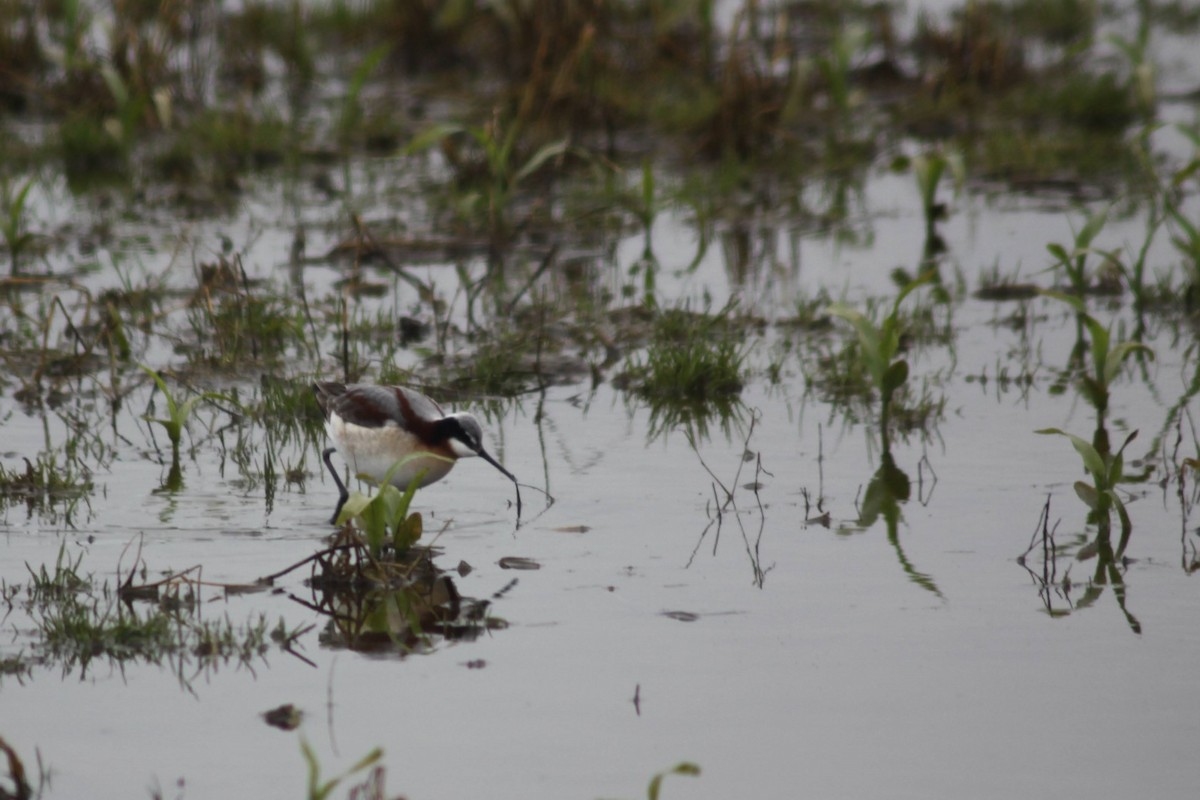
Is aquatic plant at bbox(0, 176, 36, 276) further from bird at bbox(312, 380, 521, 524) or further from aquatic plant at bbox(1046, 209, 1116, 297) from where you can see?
aquatic plant at bbox(1046, 209, 1116, 297)

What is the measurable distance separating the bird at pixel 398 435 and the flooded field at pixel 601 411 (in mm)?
171

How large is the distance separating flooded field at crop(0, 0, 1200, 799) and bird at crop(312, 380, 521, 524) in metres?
0.17

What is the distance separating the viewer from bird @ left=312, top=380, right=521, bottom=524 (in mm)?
7070

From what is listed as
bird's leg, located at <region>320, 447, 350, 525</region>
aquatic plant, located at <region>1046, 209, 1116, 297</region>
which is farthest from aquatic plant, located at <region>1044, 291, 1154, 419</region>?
bird's leg, located at <region>320, 447, 350, 525</region>

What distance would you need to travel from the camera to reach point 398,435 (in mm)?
7086

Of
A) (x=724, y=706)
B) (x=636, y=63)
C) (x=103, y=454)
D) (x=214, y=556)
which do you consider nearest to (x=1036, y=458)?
(x=724, y=706)

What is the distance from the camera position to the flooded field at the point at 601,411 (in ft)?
17.2

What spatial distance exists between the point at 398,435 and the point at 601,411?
186 centimetres

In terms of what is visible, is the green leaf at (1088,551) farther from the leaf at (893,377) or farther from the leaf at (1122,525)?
the leaf at (893,377)

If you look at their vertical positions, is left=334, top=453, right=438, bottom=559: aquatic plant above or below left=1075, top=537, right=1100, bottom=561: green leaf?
above

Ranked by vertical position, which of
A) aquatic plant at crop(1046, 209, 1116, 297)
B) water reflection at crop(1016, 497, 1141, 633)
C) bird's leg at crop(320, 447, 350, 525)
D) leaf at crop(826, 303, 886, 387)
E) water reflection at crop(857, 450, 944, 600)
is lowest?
water reflection at crop(1016, 497, 1141, 633)

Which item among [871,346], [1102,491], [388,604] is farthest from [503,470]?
[1102,491]

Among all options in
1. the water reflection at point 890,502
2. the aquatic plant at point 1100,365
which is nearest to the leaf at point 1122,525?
the water reflection at point 890,502

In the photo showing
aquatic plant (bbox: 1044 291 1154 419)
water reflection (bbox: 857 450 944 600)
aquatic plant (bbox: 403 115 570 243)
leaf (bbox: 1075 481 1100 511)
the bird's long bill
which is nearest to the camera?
water reflection (bbox: 857 450 944 600)
